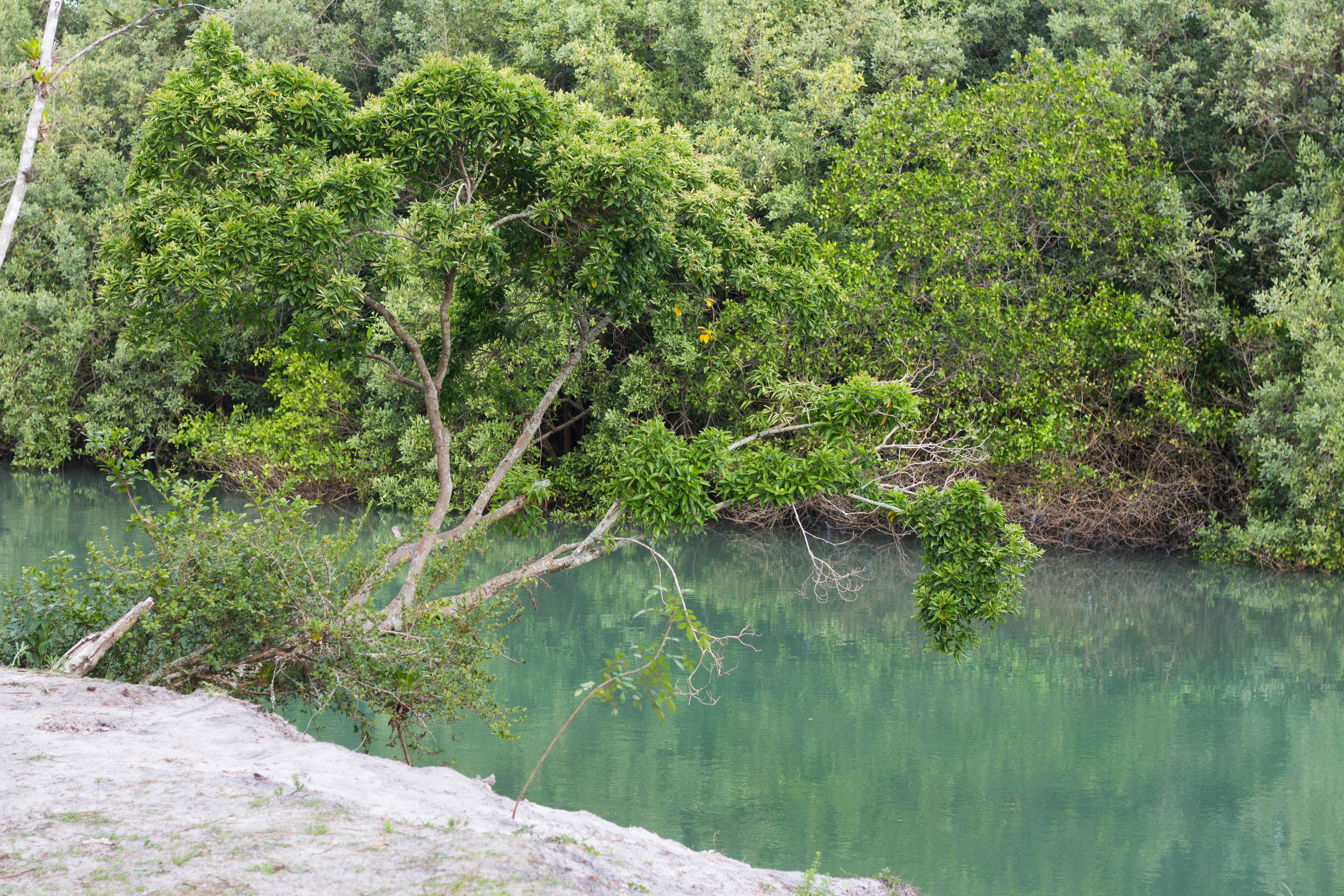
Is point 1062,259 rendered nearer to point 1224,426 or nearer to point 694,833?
point 1224,426

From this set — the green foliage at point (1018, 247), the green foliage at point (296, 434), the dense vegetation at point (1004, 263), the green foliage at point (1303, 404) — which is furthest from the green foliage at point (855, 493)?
the green foliage at point (296, 434)

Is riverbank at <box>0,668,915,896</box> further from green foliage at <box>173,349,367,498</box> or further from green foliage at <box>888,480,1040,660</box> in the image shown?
green foliage at <box>173,349,367,498</box>

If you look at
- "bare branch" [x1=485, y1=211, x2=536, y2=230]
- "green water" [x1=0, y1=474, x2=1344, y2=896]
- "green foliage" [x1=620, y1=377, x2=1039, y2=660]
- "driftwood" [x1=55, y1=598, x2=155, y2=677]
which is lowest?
"green water" [x1=0, y1=474, x2=1344, y2=896]

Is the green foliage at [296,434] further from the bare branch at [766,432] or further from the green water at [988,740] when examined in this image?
the bare branch at [766,432]

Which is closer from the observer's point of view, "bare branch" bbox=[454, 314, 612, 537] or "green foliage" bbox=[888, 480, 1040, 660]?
"green foliage" bbox=[888, 480, 1040, 660]

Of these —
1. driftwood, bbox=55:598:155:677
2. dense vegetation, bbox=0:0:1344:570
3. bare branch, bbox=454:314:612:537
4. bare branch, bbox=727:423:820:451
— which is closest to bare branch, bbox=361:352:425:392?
bare branch, bbox=454:314:612:537

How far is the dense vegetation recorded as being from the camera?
729 inches

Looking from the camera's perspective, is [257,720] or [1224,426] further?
[1224,426]

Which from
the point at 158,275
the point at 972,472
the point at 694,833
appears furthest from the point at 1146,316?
the point at 158,275

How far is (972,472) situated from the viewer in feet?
67.6

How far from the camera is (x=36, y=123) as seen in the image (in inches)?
368

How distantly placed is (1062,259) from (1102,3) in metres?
4.51

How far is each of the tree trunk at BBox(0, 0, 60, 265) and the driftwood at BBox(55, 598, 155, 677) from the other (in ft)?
9.99

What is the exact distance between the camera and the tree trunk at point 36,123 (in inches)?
360
